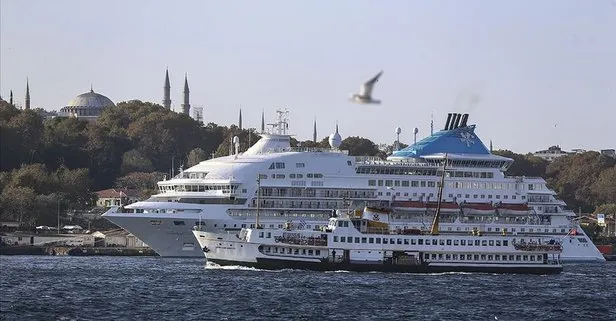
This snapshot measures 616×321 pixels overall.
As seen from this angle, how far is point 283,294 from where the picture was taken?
67.8 metres

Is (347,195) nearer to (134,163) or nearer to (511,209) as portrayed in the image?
(511,209)

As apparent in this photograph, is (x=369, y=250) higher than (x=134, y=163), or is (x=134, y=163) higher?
(x=134, y=163)

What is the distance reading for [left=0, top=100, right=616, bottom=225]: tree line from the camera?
132250mm

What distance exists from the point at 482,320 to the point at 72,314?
49.6 ft

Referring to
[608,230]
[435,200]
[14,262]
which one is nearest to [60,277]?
[14,262]

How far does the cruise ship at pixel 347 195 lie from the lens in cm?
9650

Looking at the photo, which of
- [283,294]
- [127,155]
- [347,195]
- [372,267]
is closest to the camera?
[283,294]

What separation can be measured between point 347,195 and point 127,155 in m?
58.3

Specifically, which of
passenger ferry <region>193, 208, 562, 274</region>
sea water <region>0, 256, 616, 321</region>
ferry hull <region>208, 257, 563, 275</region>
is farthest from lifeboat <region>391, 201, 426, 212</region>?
ferry hull <region>208, 257, 563, 275</region>

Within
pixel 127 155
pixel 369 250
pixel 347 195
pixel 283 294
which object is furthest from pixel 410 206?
pixel 127 155

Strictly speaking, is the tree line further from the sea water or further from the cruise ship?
the sea water

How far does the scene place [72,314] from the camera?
2318 inches

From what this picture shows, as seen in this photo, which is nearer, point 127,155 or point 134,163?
point 134,163

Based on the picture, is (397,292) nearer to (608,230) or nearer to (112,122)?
(608,230)
